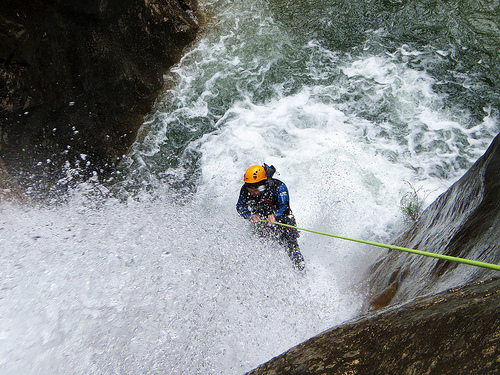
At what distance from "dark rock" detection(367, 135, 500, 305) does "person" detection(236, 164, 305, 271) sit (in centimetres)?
120

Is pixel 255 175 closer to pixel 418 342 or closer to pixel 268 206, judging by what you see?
pixel 268 206

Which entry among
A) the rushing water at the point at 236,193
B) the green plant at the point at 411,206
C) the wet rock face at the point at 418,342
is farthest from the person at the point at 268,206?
the wet rock face at the point at 418,342

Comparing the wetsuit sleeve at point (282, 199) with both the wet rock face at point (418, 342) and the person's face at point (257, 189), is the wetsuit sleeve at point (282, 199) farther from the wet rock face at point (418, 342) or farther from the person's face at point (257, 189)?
the wet rock face at point (418, 342)

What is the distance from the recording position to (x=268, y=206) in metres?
5.31

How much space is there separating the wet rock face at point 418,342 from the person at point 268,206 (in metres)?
2.84

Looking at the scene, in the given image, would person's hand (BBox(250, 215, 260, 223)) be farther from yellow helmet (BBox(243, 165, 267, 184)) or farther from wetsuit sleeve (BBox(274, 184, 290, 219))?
yellow helmet (BBox(243, 165, 267, 184))

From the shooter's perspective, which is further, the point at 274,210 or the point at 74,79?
the point at 74,79

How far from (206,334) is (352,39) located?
7.49 m

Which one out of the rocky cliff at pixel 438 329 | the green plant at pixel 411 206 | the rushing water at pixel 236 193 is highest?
the rocky cliff at pixel 438 329

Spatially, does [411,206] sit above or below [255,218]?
below

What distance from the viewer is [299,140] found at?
7793mm

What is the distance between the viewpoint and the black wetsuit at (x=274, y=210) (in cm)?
525

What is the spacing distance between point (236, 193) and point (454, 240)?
14.4 ft

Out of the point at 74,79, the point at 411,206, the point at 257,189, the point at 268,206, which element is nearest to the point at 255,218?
the point at 268,206
